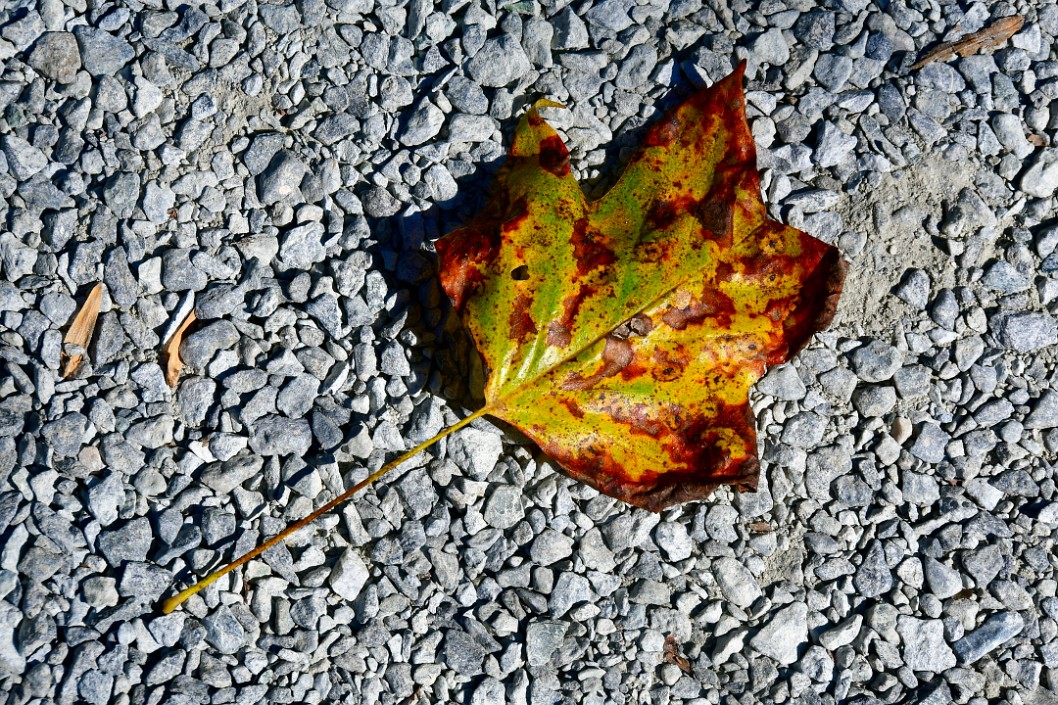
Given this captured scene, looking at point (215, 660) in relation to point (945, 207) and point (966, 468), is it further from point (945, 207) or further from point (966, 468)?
point (945, 207)

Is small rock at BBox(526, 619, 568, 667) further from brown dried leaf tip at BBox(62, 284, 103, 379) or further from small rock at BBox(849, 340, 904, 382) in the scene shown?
brown dried leaf tip at BBox(62, 284, 103, 379)

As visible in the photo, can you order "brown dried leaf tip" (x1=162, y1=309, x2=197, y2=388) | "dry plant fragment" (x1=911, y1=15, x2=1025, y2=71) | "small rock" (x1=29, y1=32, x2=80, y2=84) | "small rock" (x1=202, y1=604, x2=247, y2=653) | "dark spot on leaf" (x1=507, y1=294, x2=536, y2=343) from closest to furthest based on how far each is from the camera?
"dark spot on leaf" (x1=507, y1=294, x2=536, y2=343)
"small rock" (x1=202, y1=604, x2=247, y2=653)
"brown dried leaf tip" (x1=162, y1=309, x2=197, y2=388)
"small rock" (x1=29, y1=32, x2=80, y2=84)
"dry plant fragment" (x1=911, y1=15, x2=1025, y2=71)

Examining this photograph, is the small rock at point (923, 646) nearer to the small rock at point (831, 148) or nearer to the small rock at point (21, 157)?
the small rock at point (831, 148)

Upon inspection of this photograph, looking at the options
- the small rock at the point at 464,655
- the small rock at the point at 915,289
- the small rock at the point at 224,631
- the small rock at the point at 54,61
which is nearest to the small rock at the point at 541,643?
the small rock at the point at 464,655

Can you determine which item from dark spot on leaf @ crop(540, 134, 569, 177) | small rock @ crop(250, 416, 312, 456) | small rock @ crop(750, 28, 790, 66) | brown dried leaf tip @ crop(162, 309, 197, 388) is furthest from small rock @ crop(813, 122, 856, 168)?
brown dried leaf tip @ crop(162, 309, 197, 388)

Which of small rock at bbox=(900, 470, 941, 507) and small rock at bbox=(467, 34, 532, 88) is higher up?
small rock at bbox=(467, 34, 532, 88)

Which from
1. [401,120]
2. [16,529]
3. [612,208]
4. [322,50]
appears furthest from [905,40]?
[16,529]
